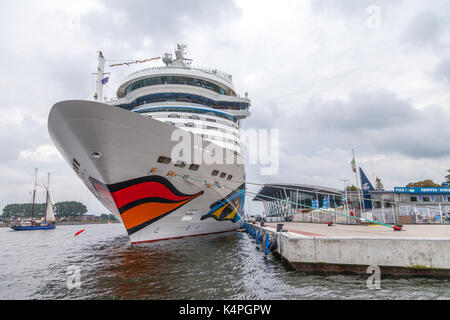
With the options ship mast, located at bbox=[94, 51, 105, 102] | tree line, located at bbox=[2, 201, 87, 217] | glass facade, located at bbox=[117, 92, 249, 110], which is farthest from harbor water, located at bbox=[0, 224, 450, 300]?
tree line, located at bbox=[2, 201, 87, 217]

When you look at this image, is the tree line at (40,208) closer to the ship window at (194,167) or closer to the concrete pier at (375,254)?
the ship window at (194,167)

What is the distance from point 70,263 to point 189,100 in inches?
408

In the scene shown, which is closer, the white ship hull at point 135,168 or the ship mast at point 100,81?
the white ship hull at point 135,168

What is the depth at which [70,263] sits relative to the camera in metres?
9.66

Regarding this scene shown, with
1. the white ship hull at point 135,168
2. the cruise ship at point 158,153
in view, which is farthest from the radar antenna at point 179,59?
the white ship hull at point 135,168

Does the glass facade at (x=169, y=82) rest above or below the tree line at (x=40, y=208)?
above

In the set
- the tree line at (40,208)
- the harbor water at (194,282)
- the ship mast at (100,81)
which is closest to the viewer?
the harbor water at (194,282)

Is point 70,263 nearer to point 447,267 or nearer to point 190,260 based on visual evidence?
point 190,260

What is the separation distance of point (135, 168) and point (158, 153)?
103 cm

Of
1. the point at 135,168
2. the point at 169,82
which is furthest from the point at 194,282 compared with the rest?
the point at 169,82

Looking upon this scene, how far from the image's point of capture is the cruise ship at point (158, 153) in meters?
8.67

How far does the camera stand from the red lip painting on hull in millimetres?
9859

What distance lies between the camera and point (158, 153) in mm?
9812

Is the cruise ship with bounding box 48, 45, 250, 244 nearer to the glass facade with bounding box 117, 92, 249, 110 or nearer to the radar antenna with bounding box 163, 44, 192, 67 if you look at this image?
the glass facade with bounding box 117, 92, 249, 110
